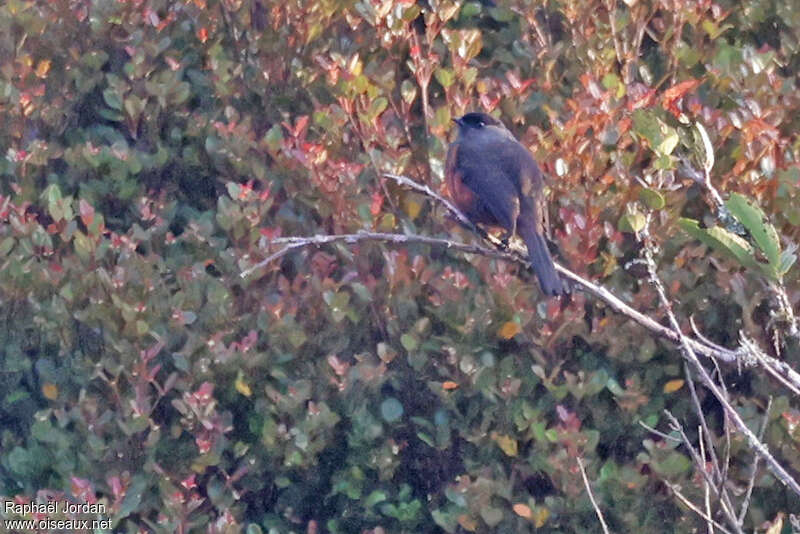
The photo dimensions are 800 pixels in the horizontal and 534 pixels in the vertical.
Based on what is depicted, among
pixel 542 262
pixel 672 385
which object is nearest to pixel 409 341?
pixel 542 262

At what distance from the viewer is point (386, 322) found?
408 centimetres

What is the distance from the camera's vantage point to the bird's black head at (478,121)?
4422 mm

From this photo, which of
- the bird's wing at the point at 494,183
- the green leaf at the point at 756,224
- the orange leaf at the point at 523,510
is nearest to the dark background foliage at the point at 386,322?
the orange leaf at the point at 523,510

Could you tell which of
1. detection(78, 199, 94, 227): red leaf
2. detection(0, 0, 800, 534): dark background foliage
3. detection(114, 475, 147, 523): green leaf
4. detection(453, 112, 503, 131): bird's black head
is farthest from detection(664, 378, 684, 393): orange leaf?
detection(78, 199, 94, 227): red leaf

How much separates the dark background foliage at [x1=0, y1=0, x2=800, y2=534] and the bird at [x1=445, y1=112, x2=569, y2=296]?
74 millimetres

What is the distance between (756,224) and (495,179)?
269cm

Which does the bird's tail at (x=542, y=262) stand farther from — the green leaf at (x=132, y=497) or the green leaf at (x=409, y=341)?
the green leaf at (x=132, y=497)

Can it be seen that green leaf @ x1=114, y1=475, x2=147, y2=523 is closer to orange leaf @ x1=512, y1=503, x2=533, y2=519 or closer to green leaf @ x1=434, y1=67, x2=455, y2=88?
orange leaf @ x1=512, y1=503, x2=533, y2=519

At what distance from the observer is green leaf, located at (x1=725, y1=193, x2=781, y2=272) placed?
76.3 inches

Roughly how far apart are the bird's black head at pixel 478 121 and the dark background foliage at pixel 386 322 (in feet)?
0.23

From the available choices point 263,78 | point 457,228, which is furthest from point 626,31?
point 263,78

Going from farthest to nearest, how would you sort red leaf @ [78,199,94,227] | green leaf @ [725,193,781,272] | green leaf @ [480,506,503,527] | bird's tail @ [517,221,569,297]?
red leaf @ [78,199,94,227] → green leaf @ [480,506,503,527] → bird's tail @ [517,221,569,297] → green leaf @ [725,193,781,272]

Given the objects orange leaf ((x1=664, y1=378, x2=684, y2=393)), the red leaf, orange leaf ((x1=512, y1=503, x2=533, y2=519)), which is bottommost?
orange leaf ((x1=512, y1=503, x2=533, y2=519))

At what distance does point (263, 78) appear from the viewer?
4.91 metres
